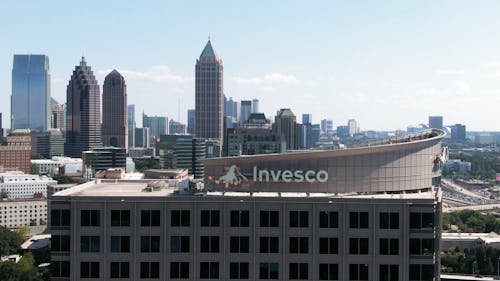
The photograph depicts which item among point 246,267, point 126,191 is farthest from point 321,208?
point 126,191

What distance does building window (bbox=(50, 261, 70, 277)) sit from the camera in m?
65.1

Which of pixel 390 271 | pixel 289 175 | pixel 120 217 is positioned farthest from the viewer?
pixel 289 175

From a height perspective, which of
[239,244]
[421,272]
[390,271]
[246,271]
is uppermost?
[239,244]

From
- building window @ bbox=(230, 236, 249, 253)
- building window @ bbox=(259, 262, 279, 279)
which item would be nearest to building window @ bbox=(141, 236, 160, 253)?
building window @ bbox=(230, 236, 249, 253)

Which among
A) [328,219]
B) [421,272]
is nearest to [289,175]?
[328,219]

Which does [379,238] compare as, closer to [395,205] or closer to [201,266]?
[395,205]

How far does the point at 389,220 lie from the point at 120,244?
89.2 feet

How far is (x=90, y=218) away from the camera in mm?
65125

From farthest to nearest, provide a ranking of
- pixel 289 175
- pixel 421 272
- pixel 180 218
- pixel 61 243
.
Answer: pixel 289 175 → pixel 61 243 → pixel 180 218 → pixel 421 272

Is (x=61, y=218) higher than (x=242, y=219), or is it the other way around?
(x=242, y=219)

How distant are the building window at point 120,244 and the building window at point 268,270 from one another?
1362cm

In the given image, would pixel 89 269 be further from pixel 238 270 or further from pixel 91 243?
pixel 238 270

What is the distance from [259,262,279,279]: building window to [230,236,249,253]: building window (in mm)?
2323

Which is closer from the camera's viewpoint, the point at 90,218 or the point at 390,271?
the point at 390,271
